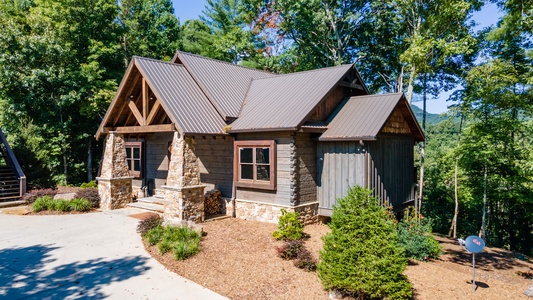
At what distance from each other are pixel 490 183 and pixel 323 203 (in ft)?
34.8

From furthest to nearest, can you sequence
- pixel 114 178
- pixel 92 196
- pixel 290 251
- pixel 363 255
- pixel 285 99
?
pixel 92 196 < pixel 114 178 < pixel 285 99 < pixel 290 251 < pixel 363 255

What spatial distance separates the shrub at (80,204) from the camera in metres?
14.1

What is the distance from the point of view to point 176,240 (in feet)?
29.6

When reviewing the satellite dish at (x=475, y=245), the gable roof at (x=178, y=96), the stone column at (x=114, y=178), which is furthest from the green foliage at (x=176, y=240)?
the satellite dish at (x=475, y=245)

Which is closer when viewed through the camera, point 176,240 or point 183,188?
point 176,240

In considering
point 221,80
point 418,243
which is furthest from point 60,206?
point 418,243

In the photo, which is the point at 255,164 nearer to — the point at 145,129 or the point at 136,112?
the point at 145,129

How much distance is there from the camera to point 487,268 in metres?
10.2

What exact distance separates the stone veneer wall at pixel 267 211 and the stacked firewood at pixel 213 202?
0.84 m

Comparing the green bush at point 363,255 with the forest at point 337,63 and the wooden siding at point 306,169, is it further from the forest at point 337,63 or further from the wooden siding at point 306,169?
the forest at point 337,63

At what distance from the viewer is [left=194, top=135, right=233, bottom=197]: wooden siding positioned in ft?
43.5

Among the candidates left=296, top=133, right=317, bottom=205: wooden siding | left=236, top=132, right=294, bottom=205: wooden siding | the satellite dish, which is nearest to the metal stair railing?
left=236, top=132, right=294, bottom=205: wooden siding

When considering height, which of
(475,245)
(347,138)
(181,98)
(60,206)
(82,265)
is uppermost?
(181,98)

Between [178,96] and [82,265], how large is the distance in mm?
7007
